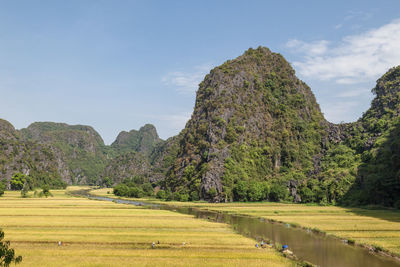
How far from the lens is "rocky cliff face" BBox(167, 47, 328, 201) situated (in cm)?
11575

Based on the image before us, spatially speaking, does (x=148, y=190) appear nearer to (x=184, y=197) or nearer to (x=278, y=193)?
(x=184, y=197)

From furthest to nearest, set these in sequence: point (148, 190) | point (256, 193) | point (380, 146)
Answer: point (148, 190) → point (256, 193) → point (380, 146)

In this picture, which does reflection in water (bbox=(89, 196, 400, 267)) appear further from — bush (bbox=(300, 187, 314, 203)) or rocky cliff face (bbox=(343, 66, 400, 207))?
bush (bbox=(300, 187, 314, 203))

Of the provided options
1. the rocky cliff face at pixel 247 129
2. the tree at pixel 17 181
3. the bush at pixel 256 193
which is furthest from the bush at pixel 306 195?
the tree at pixel 17 181

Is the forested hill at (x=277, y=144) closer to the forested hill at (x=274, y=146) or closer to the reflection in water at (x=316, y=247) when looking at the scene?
the forested hill at (x=274, y=146)

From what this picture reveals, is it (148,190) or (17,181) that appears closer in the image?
(148,190)

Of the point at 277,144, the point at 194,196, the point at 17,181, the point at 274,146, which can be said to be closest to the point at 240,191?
the point at 194,196

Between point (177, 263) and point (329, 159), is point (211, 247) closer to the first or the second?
point (177, 263)

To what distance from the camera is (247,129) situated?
135 meters

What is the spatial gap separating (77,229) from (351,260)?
31.0 metres

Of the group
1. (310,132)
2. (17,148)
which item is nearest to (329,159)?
(310,132)

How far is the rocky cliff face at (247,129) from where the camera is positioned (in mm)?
115750

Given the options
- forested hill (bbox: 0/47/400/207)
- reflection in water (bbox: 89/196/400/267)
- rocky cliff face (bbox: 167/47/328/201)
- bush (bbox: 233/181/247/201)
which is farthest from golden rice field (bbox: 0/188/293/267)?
rocky cliff face (bbox: 167/47/328/201)

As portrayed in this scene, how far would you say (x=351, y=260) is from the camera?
89.8 ft
